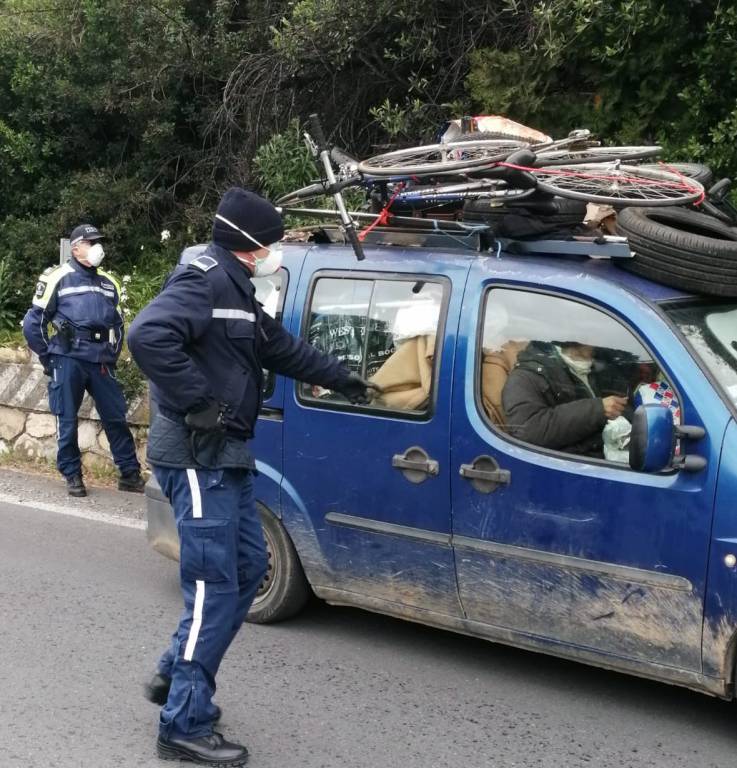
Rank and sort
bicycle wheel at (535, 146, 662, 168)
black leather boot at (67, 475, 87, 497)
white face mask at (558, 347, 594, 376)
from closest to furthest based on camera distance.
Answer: white face mask at (558, 347, 594, 376)
bicycle wheel at (535, 146, 662, 168)
black leather boot at (67, 475, 87, 497)

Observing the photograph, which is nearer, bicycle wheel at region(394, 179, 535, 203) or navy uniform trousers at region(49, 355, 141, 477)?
bicycle wheel at region(394, 179, 535, 203)

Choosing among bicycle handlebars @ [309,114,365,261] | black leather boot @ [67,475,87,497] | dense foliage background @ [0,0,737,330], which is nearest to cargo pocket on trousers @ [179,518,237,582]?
bicycle handlebars @ [309,114,365,261]

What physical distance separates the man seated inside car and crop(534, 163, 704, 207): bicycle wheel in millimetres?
736

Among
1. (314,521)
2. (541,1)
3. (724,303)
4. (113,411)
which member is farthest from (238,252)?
(541,1)

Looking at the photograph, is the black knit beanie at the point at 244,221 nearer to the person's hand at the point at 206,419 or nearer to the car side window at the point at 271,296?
the person's hand at the point at 206,419

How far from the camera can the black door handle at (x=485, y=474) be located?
424cm

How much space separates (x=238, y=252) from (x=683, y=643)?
2084 mm

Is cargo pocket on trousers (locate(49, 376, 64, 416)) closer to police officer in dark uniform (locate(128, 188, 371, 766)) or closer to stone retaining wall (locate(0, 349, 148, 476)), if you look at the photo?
stone retaining wall (locate(0, 349, 148, 476))

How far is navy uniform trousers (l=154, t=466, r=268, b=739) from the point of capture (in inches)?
152

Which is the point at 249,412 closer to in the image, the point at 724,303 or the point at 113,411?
the point at 724,303

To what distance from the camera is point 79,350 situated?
314 inches

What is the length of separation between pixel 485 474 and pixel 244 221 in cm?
131

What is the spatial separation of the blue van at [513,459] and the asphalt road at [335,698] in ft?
0.88

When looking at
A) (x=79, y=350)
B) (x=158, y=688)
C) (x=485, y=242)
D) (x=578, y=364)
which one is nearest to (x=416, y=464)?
(x=578, y=364)
